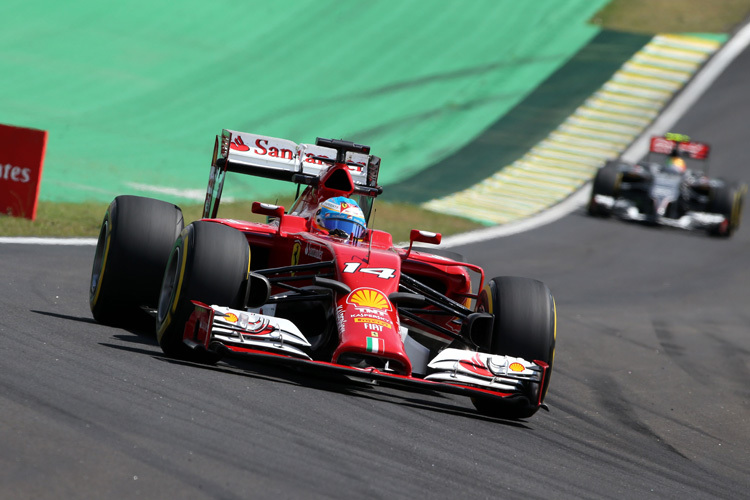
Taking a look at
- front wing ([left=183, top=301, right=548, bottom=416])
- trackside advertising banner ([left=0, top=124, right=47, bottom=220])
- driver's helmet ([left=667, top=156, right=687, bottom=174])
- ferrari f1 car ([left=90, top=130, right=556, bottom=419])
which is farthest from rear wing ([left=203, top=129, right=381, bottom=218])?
driver's helmet ([left=667, top=156, right=687, bottom=174])

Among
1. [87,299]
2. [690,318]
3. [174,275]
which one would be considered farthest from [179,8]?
[174,275]

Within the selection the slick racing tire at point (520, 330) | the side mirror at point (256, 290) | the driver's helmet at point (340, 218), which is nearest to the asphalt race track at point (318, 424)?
the slick racing tire at point (520, 330)

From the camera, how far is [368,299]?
25.5 ft

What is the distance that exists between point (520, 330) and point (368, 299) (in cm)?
109

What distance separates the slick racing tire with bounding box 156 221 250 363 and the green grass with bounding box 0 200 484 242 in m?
3.22

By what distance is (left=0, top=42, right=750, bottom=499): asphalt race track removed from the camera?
4934 millimetres

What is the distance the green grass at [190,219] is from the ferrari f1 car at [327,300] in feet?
6.04

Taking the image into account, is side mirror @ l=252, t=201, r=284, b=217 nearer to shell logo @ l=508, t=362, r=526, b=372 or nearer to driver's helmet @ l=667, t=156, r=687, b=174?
shell logo @ l=508, t=362, r=526, b=372

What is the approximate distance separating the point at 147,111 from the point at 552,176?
9.31m

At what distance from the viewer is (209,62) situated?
2850 centimetres

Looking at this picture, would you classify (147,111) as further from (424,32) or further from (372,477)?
(372,477)

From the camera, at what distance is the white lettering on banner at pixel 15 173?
14.8 metres

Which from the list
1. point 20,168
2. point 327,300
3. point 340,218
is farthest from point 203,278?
point 20,168

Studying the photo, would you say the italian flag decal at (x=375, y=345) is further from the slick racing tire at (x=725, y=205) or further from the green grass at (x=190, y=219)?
the slick racing tire at (x=725, y=205)
